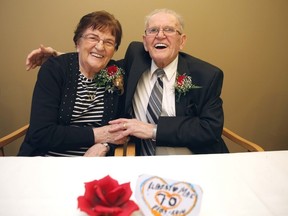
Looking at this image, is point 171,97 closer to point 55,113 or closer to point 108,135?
point 108,135

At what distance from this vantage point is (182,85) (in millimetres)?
1638

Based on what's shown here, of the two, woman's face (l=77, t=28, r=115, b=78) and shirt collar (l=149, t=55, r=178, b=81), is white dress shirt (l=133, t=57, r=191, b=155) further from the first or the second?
woman's face (l=77, t=28, r=115, b=78)

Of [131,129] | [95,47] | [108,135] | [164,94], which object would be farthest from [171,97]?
[95,47]

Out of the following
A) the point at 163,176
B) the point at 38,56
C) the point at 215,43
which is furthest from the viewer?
the point at 215,43

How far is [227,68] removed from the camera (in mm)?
2547

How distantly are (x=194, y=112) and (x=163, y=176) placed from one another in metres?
0.76

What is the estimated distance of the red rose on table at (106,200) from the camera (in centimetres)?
73

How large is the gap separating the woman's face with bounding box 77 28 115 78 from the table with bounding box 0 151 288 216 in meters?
0.72

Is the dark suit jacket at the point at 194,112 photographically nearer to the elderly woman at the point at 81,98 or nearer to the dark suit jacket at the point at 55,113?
the elderly woman at the point at 81,98

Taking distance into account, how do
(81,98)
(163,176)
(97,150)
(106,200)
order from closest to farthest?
(106,200) < (163,176) < (97,150) < (81,98)

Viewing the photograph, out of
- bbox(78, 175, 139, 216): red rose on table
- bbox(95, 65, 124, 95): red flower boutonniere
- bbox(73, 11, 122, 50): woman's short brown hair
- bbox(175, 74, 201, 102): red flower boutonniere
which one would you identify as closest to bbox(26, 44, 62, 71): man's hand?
bbox(73, 11, 122, 50): woman's short brown hair

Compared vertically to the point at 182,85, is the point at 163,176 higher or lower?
lower

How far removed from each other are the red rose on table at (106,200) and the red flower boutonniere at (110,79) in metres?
0.97

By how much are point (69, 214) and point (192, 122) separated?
3.25 ft
